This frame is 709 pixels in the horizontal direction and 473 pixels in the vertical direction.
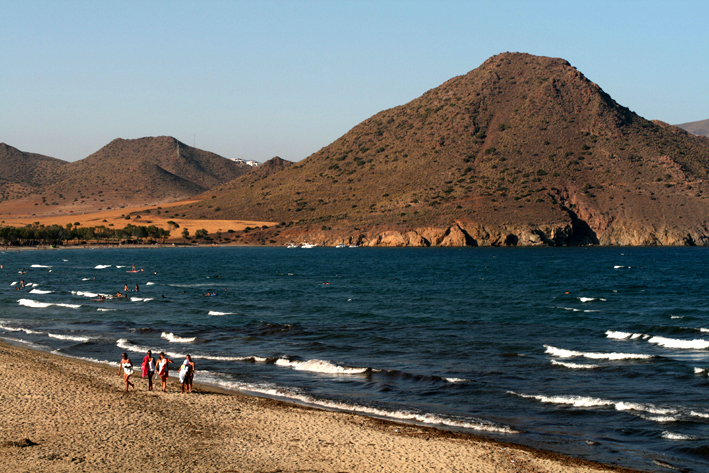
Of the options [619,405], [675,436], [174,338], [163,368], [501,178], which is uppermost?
[501,178]

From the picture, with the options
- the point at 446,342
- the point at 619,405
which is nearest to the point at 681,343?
the point at 446,342

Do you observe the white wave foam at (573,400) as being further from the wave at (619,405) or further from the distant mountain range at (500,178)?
the distant mountain range at (500,178)

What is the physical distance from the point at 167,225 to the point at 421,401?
15796 centimetres

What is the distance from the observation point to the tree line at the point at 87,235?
149625mm

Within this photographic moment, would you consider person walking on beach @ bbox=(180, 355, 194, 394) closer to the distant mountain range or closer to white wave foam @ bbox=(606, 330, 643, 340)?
white wave foam @ bbox=(606, 330, 643, 340)

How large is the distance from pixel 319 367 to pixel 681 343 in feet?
64.4

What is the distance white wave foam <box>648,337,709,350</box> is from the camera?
31.2 m

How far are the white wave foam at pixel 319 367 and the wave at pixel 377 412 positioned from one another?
139 inches

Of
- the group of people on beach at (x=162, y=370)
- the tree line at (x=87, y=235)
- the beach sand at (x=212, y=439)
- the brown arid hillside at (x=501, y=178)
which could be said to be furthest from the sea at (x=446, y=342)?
the tree line at (x=87, y=235)

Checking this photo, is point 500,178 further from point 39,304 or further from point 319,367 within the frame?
point 319,367

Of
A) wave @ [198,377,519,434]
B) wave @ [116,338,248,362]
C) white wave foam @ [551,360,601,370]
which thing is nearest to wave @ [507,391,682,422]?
wave @ [198,377,519,434]

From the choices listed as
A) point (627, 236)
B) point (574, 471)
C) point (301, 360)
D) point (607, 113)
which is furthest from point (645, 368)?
point (607, 113)

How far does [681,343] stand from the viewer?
32156 mm

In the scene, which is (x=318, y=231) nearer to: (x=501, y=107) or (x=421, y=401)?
(x=501, y=107)
